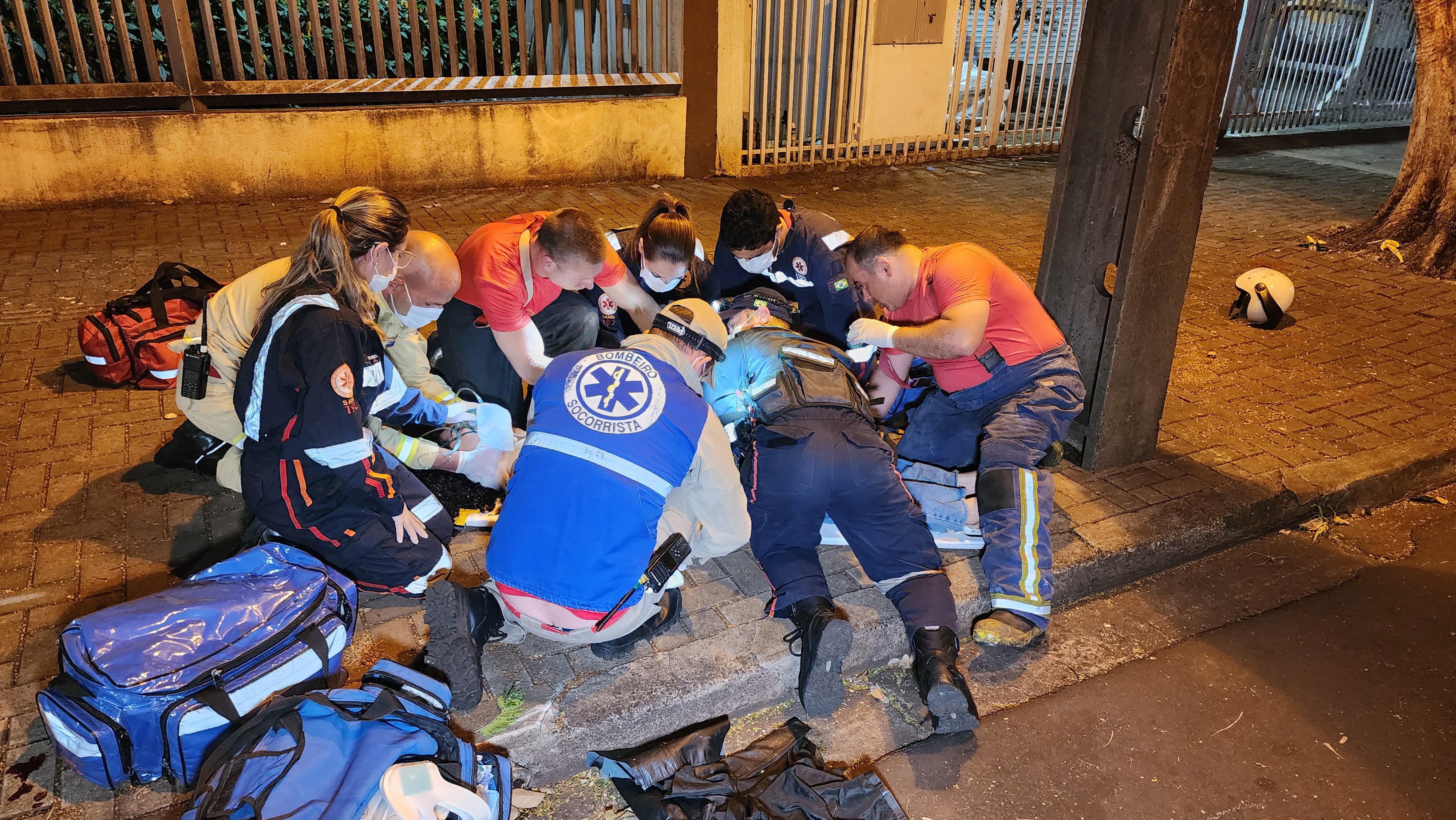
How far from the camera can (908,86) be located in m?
11.5

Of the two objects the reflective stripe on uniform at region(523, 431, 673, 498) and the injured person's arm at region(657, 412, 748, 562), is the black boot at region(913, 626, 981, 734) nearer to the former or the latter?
the injured person's arm at region(657, 412, 748, 562)

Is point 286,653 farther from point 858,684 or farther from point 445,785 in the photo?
point 858,684

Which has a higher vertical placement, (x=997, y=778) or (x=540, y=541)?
(x=540, y=541)

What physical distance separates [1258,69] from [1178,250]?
12223 mm

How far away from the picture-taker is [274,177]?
29.2 ft

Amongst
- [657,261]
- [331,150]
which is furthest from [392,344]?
[331,150]

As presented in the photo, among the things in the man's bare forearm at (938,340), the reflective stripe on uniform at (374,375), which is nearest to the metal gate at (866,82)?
the man's bare forearm at (938,340)

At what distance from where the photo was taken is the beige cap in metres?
3.21

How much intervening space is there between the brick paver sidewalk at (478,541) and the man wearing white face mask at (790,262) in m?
1.42

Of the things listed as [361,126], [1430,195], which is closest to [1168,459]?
[1430,195]

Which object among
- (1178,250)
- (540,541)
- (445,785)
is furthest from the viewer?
(1178,250)

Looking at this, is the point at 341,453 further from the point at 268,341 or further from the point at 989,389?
the point at 989,389

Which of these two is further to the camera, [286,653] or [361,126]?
[361,126]

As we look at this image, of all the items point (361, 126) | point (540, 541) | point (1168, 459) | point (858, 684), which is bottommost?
point (858, 684)
